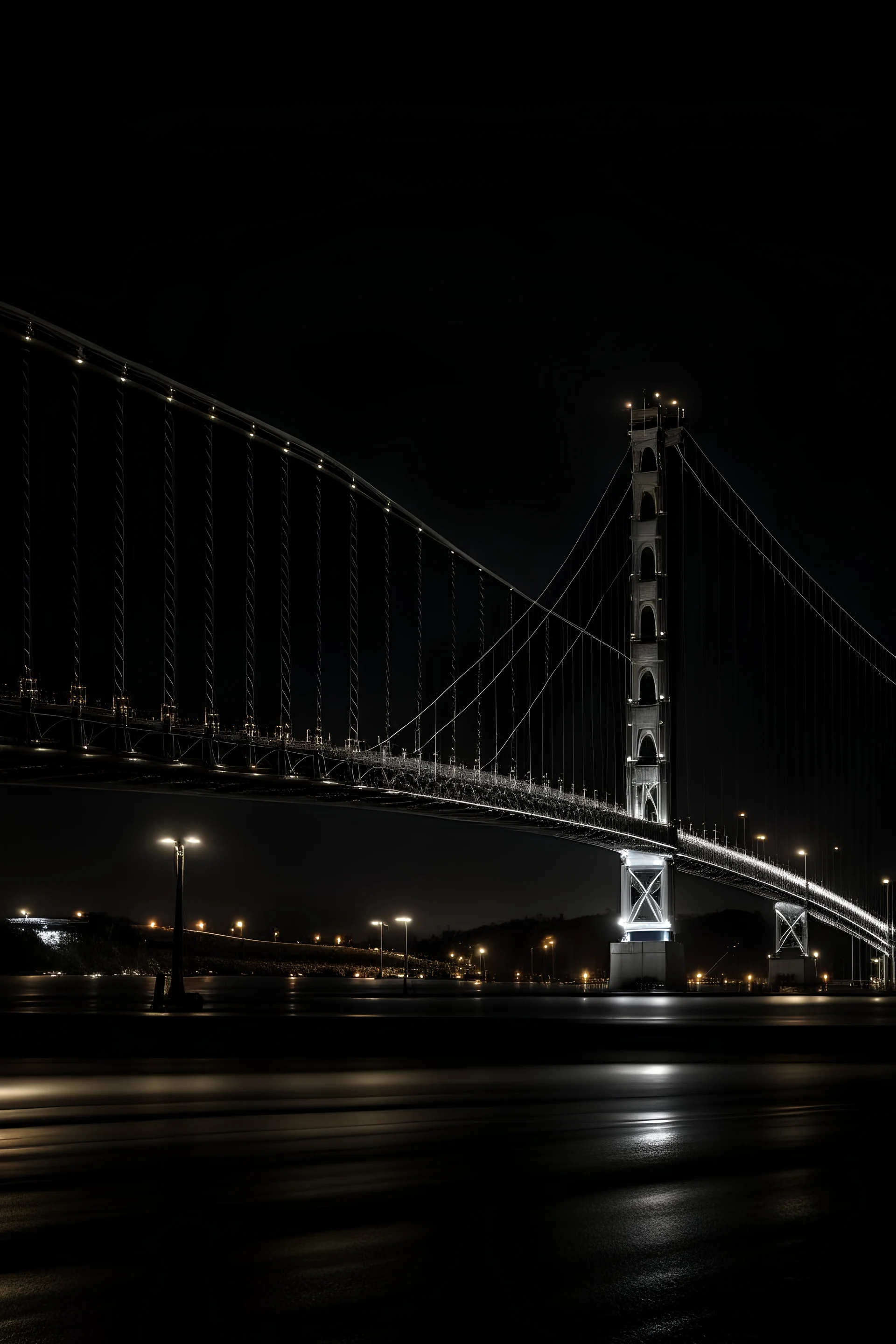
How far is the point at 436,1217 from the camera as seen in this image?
723cm

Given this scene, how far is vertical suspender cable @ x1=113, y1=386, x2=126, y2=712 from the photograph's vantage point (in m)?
42.8

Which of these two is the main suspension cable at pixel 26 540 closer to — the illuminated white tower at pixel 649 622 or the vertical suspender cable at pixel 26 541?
the vertical suspender cable at pixel 26 541

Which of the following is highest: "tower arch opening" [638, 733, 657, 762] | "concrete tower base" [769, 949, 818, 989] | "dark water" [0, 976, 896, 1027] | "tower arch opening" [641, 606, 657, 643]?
"tower arch opening" [641, 606, 657, 643]

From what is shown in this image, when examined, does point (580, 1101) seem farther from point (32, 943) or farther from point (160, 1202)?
point (32, 943)

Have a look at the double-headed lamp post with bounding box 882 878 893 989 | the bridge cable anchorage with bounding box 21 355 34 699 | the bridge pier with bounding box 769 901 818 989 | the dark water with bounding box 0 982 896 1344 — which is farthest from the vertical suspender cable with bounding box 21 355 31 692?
the double-headed lamp post with bounding box 882 878 893 989

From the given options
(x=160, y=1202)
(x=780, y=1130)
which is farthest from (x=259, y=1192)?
(x=780, y=1130)

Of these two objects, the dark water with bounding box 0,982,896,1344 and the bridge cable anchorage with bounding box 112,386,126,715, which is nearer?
the dark water with bounding box 0,982,896,1344

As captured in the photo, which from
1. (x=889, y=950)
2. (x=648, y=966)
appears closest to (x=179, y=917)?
(x=648, y=966)

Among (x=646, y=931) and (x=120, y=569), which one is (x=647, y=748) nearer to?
(x=646, y=931)

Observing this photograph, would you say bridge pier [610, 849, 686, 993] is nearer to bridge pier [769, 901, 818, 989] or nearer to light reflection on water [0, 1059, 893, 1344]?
bridge pier [769, 901, 818, 989]

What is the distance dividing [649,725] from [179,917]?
131 ft

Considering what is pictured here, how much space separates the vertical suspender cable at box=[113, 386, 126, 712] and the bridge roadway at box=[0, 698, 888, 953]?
1.11 metres

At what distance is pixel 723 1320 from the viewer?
18.0 feet

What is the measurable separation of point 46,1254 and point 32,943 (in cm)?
14118
